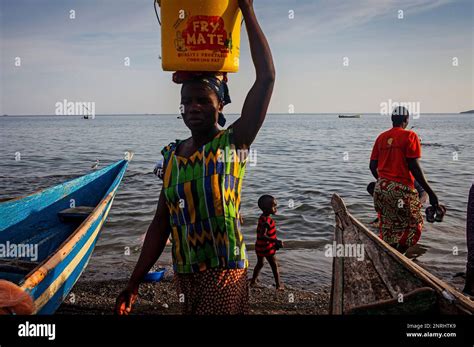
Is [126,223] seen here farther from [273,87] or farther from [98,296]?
[273,87]

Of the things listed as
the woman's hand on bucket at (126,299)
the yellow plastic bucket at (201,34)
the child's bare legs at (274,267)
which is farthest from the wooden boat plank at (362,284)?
the yellow plastic bucket at (201,34)

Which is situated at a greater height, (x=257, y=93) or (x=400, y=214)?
(x=257, y=93)

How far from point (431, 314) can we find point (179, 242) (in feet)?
5.66

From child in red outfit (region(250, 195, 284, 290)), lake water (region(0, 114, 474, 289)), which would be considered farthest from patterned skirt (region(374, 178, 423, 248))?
lake water (region(0, 114, 474, 289))

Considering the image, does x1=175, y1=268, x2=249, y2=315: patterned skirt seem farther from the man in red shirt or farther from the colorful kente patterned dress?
the man in red shirt

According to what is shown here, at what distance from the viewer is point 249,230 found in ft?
29.4

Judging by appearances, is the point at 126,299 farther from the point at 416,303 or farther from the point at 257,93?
the point at 416,303

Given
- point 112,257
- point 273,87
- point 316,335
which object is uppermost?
point 273,87

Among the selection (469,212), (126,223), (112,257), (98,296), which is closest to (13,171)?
(126,223)

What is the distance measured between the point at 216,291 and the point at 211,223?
34 cm

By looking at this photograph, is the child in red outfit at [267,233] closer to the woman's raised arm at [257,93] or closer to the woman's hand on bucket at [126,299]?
the woman's hand on bucket at [126,299]

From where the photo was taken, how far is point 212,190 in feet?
6.39

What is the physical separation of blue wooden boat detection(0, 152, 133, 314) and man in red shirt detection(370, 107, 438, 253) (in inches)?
148

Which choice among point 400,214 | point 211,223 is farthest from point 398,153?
point 211,223
